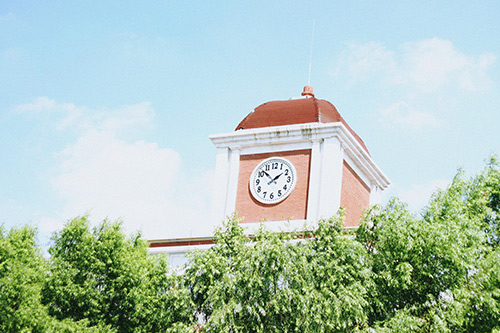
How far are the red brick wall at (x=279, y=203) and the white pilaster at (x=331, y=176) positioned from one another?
0.61m

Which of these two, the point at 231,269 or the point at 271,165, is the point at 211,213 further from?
the point at 231,269

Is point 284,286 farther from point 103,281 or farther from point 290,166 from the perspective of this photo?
point 290,166

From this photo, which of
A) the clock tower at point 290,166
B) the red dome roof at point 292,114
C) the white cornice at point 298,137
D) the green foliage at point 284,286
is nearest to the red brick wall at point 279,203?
the clock tower at point 290,166

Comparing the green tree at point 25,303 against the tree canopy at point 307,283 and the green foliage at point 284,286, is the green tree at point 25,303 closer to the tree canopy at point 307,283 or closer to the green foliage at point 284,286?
the tree canopy at point 307,283

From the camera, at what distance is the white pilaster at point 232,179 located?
82.3 feet

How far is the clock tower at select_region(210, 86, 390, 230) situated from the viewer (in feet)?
78.9

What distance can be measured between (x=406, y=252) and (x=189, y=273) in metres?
4.84

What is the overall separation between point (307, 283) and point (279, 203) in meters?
8.83

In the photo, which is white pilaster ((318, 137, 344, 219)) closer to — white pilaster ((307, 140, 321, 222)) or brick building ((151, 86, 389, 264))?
brick building ((151, 86, 389, 264))

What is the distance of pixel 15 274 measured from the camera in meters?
17.9

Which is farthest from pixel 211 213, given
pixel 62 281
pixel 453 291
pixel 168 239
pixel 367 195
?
pixel 453 291

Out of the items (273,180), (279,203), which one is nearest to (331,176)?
(279,203)

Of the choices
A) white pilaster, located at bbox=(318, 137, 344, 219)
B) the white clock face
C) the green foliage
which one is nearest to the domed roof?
white pilaster, located at bbox=(318, 137, 344, 219)

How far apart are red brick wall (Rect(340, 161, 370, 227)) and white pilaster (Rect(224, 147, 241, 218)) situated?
3.61 metres
